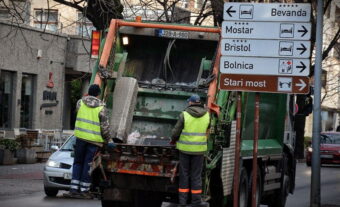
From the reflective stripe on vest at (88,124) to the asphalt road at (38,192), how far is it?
3.15 metres

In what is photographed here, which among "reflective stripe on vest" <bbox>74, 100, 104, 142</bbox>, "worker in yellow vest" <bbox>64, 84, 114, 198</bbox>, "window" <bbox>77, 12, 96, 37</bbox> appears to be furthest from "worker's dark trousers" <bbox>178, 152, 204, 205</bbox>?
"window" <bbox>77, 12, 96, 37</bbox>

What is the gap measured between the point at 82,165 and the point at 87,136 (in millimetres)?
443

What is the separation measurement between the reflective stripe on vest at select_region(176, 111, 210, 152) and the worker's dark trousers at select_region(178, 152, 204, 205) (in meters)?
0.13

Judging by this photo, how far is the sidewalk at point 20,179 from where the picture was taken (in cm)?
1846

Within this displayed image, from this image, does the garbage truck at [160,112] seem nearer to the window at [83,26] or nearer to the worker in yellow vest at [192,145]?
the worker in yellow vest at [192,145]

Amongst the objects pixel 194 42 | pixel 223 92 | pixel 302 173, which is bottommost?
pixel 302 173

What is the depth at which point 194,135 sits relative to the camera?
41.3 feet

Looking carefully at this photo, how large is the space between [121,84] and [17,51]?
19491mm

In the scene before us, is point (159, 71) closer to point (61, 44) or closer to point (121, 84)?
point (121, 84)

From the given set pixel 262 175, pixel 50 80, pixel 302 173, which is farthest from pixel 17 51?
pixel 262 175

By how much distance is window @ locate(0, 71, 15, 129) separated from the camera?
3206 centimetres

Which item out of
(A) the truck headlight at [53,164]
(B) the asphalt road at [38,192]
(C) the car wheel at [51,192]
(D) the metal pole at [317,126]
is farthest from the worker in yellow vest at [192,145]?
(C) the car wheel at [51,192]

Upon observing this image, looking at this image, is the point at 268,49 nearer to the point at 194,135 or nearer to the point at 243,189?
the point at 194,135

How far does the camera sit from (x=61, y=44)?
35.3 meters
